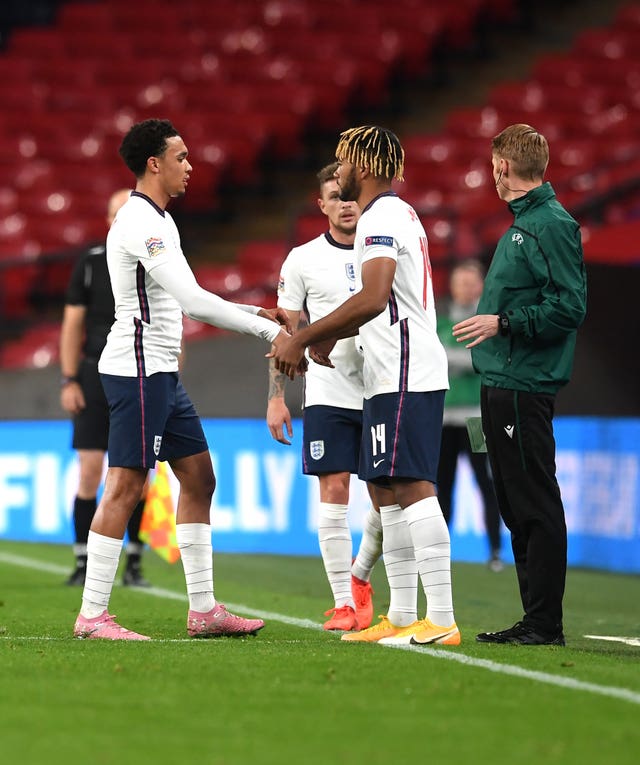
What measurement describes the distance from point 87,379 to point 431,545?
11.2 ft

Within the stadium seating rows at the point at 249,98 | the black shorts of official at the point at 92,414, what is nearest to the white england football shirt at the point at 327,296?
the black shorts of official at the point at 92,414

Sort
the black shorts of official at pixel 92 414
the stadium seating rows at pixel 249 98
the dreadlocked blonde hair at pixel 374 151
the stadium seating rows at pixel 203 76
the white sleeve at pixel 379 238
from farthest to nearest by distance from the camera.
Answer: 1. the stadium seating rows at pixel 203 76
2. the stadium seating rows at pixel 249 98
3. the black shorts of official at pixel 92 414
4. the dreadlocked blonde hair at pixel 374 151
5. the white sleeve at pixel 379 238

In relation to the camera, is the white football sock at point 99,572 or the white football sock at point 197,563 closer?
the white football sock at point 99,572

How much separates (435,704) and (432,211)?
7595 millimetres

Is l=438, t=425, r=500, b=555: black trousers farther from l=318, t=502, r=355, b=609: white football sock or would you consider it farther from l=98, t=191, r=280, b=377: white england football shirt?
l=98, t=191, r=280, b=377: white england football shirt

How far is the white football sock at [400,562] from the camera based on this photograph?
19.0 feet

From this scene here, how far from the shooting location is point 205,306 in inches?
222

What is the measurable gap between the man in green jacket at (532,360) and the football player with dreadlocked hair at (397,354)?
25 centimetres

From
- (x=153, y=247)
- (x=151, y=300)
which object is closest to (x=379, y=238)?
(x=153, y=247)

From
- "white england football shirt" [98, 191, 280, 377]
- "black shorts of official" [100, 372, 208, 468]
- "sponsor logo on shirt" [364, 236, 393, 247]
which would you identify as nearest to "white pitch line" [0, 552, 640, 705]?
"black shorts of official" [100, 372, 208, 468]

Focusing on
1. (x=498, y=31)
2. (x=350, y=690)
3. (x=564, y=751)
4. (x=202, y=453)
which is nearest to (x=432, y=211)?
(x=202, y=453)

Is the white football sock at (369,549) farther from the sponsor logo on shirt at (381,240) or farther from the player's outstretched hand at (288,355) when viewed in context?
the sponsor logo on shirt at (381,240)

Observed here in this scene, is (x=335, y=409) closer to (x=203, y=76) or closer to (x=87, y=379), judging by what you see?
(x=87, y=379)

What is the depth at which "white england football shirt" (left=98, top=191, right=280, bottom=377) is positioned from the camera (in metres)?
5.67
